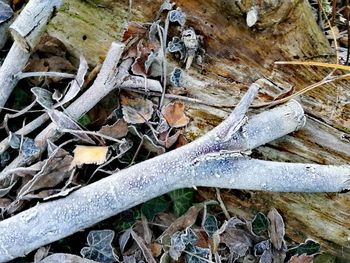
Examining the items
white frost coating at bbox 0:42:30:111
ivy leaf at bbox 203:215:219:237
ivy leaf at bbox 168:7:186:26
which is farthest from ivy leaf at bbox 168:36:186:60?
ivy leaf at bbox 203:215:219:237

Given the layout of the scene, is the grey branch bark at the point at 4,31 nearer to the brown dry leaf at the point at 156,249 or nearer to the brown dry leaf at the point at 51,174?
the brown dry leaf at the point at 51,174

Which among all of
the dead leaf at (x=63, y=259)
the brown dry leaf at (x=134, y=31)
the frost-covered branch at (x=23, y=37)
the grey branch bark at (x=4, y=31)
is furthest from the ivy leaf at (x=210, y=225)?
the grey branch bark at (x=4, y=31)

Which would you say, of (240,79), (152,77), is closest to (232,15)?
(240,79)

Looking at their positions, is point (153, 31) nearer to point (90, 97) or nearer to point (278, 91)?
point (90, 97)

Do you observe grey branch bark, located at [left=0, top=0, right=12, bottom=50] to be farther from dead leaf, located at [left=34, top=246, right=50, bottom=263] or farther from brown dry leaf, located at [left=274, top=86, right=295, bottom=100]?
brown dry leaf, located at [left=274, top=86, right=295, bottom=100]

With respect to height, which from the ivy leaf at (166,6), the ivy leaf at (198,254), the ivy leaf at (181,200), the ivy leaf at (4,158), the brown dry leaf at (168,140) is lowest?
the ivy leaf at (198,254)
